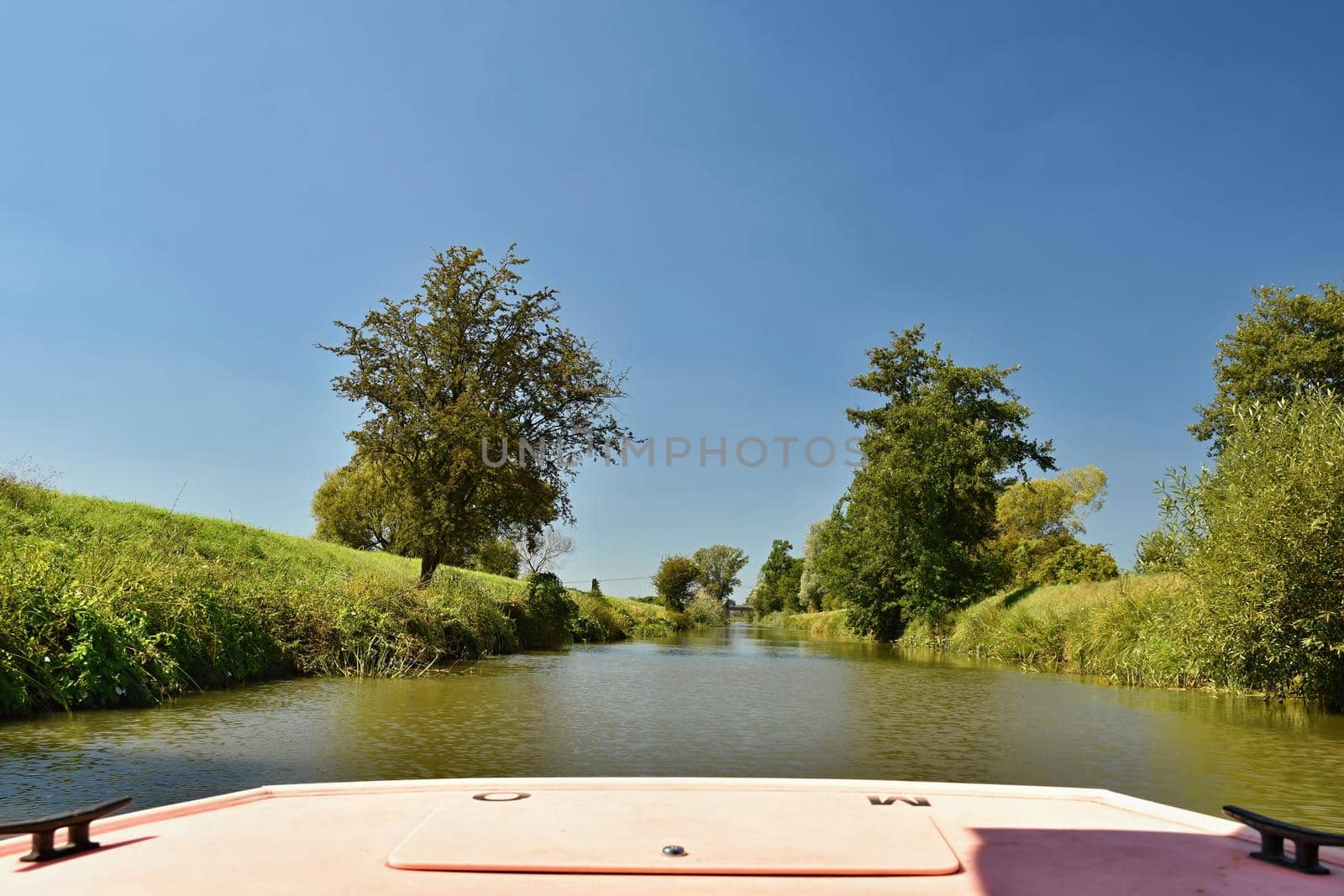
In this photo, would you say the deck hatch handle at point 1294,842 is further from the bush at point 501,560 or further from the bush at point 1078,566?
the bush at point 501,560

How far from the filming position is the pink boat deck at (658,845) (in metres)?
2.05

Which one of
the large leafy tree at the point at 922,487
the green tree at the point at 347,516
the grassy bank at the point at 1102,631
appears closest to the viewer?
the grassy bank at the point at 1102,631

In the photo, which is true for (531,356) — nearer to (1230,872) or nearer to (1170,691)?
(1170,691)

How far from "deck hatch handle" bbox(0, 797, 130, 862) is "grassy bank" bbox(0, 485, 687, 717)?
6995 millimetres

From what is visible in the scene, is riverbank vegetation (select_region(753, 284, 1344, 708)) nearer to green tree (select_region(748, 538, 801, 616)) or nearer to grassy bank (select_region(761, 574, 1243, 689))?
grassy bank (select_region(761, 574, 1243, 689))

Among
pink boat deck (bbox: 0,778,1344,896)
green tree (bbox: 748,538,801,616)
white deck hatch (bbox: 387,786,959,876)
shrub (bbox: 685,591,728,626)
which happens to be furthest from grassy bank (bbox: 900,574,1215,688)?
green tree (bbox: 748,538,801,616)

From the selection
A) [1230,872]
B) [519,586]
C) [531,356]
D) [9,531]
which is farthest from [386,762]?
[519,586]

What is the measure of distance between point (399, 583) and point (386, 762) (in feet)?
38.1

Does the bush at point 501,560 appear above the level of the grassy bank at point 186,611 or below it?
above

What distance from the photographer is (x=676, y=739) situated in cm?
788

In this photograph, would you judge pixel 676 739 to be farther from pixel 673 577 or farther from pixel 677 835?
pixel 673 577

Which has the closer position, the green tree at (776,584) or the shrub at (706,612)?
the shrub at (706,612)

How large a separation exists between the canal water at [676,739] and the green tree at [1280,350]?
71.2 feet

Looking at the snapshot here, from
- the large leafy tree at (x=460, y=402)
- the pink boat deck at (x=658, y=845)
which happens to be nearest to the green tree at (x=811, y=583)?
the large leafy tree at (x=460, y=402)
